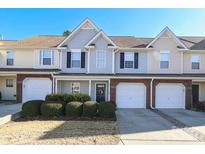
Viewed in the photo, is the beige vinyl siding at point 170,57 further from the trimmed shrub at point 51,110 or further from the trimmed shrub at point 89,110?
the trimmed shrub at point 51,110

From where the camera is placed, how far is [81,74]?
80.6 feet

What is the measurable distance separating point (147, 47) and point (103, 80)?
5.35 m

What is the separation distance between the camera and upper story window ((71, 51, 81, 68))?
25.6 metres

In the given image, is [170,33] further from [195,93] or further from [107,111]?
[107,111]

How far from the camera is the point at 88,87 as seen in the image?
2562cm

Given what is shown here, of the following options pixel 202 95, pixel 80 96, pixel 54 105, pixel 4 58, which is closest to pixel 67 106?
pixel 54 105

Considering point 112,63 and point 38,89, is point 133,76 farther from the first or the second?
point 38,89

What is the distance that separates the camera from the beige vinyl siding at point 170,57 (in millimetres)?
25719

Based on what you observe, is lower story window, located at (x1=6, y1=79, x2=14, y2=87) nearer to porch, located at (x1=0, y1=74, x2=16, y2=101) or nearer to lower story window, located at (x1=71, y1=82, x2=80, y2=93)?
porch, located at (x1=0, y1=74, x2=16, y2=101)

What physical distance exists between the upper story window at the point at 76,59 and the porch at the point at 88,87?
5.07 feet

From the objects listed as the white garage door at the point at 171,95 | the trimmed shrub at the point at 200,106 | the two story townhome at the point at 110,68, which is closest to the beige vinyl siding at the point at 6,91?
the two story townhome at the point at 110,68

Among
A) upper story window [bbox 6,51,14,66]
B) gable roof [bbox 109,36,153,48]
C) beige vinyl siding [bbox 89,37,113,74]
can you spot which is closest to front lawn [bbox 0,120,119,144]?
beige vinyl siding [bbox 89,37,113,74]

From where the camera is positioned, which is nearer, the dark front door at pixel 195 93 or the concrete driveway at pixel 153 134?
the concrete driveway at pixel 153 134
